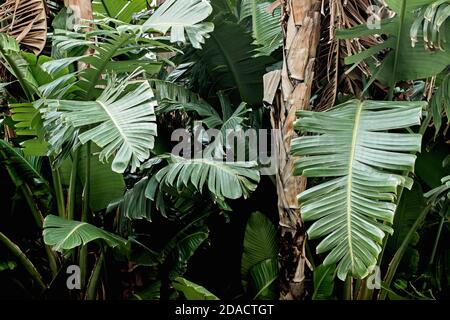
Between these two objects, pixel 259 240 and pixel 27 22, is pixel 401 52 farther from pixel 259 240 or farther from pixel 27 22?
pixel 27 22

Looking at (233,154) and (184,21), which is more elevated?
(184,21)

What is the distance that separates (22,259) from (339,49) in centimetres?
158

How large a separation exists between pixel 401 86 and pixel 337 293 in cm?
93

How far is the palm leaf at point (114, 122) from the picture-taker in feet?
4.92

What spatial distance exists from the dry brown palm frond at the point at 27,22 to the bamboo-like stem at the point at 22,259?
109 cm

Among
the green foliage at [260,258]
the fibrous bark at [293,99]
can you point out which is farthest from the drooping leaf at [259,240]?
the fibrous bark at [293,99]

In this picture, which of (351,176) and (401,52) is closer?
(351,176)

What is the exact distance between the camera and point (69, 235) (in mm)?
1799

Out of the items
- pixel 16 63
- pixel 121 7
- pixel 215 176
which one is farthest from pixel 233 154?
pixel 121 7

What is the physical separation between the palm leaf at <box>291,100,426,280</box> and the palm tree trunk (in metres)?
0.26

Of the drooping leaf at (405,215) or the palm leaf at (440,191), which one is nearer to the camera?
the palm leaf at (440,191)

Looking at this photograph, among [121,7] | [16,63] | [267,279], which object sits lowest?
[267,279]

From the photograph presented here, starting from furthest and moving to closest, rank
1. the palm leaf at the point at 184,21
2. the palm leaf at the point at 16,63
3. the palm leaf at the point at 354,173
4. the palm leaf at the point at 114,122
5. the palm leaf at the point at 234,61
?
the palm leaf at the point at 234,61 < the palm leaf at the point at 16,63 < the palm leaf at the point at 184,21 < the palm leaf at the point at 114,122 < the palm leaf at the point at 354,173
